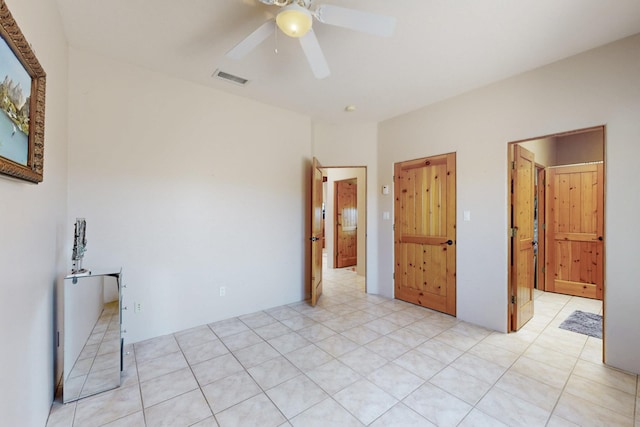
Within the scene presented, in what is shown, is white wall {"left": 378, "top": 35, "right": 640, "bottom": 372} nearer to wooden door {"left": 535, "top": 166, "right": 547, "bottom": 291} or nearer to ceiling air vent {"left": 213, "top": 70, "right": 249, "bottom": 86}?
ceiling air vent {"left": 213, "top": 70, "right": 249, "bottom": 86}

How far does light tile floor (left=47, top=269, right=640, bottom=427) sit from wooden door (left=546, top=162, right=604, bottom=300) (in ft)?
5.63

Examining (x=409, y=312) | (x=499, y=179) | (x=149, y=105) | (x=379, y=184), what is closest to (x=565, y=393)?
(x=409, y=312)

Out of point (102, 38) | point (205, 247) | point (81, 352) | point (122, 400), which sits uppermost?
point (102, 38)

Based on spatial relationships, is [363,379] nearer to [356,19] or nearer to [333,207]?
[356,19]

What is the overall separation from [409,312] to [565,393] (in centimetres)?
166

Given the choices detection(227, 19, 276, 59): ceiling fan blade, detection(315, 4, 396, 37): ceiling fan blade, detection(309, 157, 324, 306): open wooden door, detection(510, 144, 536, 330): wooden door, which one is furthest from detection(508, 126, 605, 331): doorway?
detection(227, 19, 276, 59): ceiling fan blade

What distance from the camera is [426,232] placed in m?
3.64

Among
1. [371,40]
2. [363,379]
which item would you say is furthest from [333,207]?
[363,379]

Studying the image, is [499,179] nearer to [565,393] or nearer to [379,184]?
[379,184]

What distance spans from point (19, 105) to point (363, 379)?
100 inches

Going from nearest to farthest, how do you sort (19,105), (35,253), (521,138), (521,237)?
(19,105) → (35,253) → (521,138) → (521,237)

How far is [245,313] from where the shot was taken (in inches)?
133

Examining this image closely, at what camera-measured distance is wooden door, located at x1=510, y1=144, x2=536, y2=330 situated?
291 centimetres

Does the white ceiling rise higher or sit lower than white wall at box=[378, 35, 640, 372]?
higher
